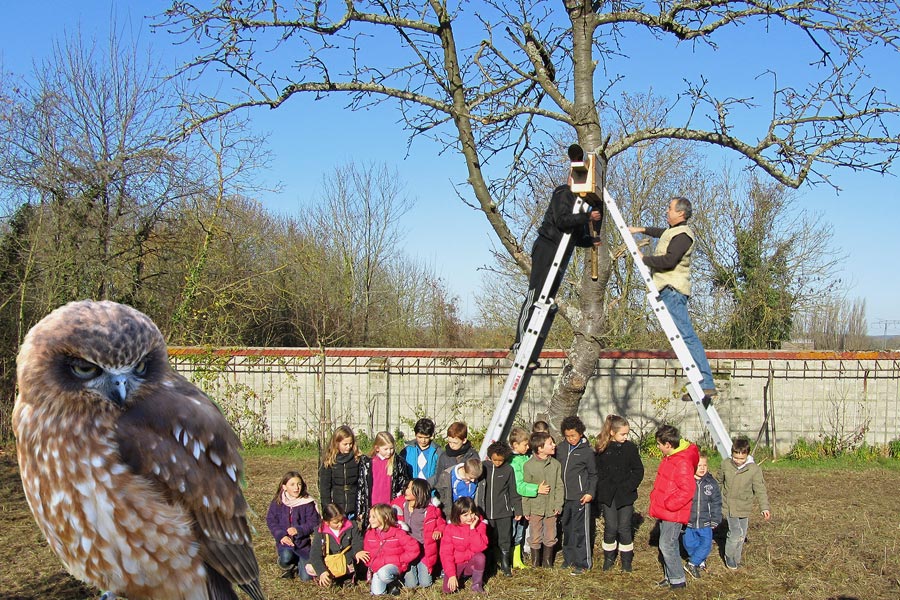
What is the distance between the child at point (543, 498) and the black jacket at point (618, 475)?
1.44ft

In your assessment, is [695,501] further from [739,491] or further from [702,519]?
[739,491]

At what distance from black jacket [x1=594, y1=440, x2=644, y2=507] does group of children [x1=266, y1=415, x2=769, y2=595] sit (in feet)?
0.03

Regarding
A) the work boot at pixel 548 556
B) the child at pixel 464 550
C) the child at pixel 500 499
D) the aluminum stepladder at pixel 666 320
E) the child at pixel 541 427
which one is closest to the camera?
the aluminum stepladder at pixel 666 320

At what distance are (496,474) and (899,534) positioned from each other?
16.1 ft

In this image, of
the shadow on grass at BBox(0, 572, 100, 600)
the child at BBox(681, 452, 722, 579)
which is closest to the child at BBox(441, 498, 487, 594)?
the child at BBox(681, 452, 722, 579)

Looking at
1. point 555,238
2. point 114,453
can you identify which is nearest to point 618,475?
point 555,238

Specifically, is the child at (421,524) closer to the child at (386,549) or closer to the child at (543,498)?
the child at (386,549)

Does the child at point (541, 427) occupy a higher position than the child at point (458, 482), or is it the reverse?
the child at point (541, 427)

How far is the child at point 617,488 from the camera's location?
7.45m

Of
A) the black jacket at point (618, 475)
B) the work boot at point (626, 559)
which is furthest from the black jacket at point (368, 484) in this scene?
the work boot at point (626, 559)

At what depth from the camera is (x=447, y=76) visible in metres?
7.81

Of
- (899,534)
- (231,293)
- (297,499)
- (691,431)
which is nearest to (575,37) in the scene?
(297,499)

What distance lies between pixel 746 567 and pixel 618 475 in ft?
5.00

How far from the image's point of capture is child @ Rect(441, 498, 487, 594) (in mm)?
6805
